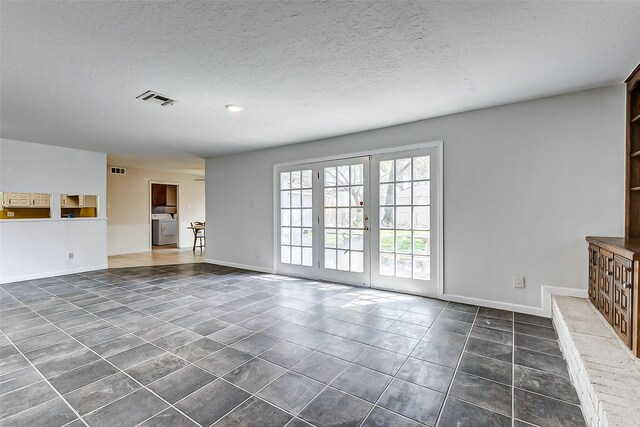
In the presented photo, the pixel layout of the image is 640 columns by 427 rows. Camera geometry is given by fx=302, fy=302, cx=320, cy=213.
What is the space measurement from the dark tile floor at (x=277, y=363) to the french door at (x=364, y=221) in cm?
54

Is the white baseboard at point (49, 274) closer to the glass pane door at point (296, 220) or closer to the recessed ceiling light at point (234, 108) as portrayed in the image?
the glass pane door at point (296, 220)

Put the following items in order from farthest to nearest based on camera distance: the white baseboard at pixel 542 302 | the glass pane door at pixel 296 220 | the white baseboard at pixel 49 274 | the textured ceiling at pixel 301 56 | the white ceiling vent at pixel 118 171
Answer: the white ceiling vent at pixel 118 171 → the glass pane door at pixel 296 220 → the white baseboard at pixel 49 274 → the white baseboard at pixel 542 302 → the textured ceiling at pixel 301 56

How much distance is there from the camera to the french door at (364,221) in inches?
156

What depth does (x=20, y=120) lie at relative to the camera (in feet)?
12.7

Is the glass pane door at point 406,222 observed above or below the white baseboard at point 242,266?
above

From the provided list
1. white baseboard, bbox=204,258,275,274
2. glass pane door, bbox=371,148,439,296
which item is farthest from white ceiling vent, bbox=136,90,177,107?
white baseboard, bbox=204,258,275,274

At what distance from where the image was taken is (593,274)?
2.74 m

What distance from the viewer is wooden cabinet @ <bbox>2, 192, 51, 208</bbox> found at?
4949mm

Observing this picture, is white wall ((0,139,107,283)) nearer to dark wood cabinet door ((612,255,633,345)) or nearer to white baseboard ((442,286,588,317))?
white baseboard ((442,286,588,317))

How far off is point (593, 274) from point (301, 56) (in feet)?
10.5

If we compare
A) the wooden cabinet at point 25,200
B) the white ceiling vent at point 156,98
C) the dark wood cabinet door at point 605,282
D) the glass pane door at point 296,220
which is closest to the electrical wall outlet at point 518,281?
the dark wood cabinet door at point 605,282

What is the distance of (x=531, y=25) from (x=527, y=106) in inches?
61.3

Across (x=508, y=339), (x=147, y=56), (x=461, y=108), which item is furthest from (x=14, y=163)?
(x=508, y=339)

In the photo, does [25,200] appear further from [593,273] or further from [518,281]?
[593,273]
